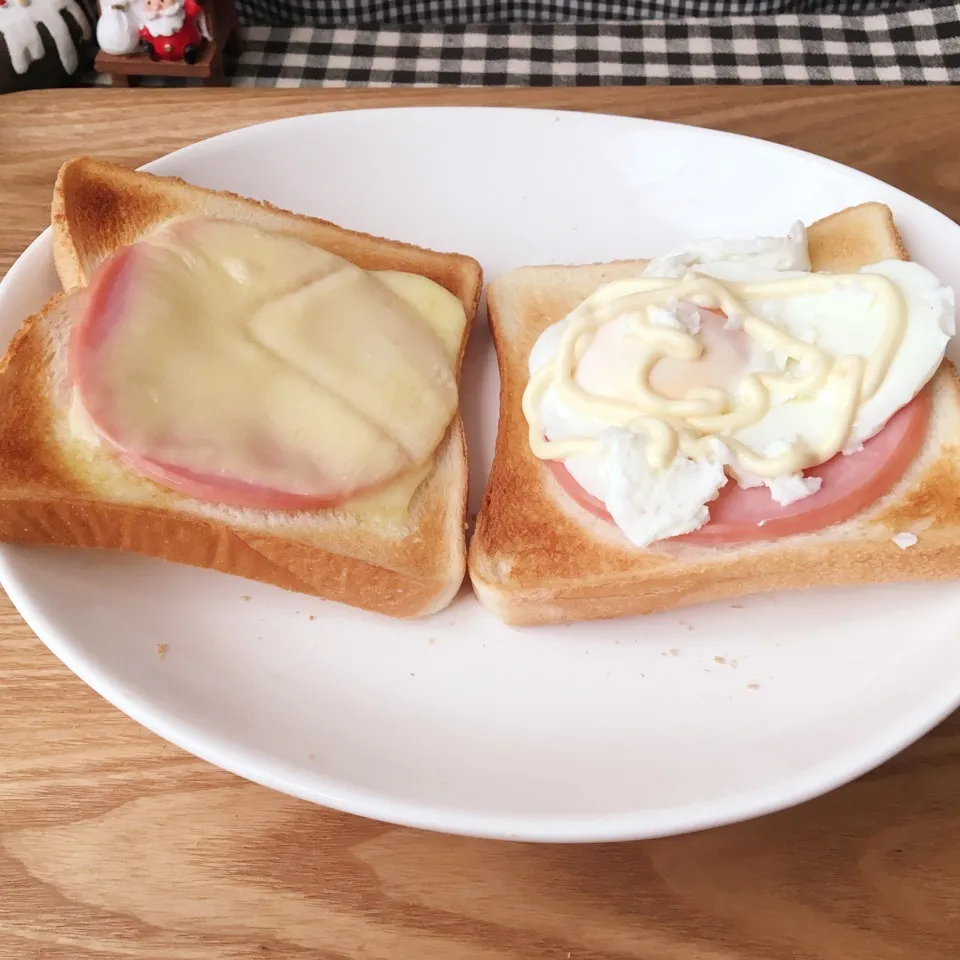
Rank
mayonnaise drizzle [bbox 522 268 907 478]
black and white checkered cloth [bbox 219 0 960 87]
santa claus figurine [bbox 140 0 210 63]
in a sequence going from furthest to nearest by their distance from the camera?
black and white checkered cloth [bbox 219 0 960 87]
santa claus figurine [bbox 140 0 210 63]
mayonnaise drizzle [bbox 522 268 907 478]

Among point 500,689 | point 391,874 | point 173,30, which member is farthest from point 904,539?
point 173,30

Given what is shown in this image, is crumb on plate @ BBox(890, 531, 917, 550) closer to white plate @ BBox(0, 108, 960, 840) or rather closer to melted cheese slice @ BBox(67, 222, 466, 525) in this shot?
white plate @ BBox(0, 108, 960, 840)

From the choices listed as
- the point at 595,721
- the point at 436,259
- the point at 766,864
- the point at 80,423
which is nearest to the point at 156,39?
the point at 436,259

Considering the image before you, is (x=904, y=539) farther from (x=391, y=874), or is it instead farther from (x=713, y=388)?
(x=391, y=874)

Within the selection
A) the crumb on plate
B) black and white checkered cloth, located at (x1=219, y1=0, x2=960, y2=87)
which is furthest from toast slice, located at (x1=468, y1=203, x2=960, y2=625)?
black and white checkered cloth, located at (x1=219, y1=0, x2=960, y2=87)

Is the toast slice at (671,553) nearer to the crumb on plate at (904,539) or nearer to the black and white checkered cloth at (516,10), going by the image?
the crumb on plate at (904,539)

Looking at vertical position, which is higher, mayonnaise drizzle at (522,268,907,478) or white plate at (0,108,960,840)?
mayonnaise drizzle at (522,268,907,478)
